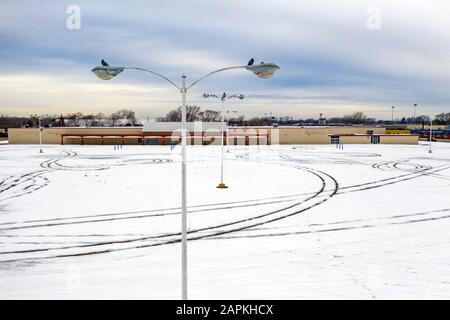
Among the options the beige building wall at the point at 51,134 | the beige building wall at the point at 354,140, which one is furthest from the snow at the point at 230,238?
the beige building wall at the point at 354,140

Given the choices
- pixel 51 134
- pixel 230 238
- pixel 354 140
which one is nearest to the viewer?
pixel 230 238

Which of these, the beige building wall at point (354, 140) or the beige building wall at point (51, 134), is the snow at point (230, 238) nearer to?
the beige building wall at point (51, 134)

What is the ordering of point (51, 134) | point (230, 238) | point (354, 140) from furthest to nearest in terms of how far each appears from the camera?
1. point (354, 140)
2. point (51, 134)
3. point (230, 238)

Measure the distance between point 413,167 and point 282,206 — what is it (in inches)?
949

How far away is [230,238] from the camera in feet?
48.4

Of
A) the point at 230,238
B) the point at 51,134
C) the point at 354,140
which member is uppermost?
the point at 51,134

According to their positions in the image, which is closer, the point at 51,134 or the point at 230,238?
the point at 230,238

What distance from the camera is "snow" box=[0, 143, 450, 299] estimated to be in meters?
10.5

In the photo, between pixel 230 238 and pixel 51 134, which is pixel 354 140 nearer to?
pixel 51 134

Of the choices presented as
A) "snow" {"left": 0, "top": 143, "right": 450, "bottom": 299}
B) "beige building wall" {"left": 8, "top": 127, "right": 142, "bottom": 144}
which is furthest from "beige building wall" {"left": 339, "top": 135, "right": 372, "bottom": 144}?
"snow" {"left": 0, "top": 143, "right": 450, "bottom": 299}

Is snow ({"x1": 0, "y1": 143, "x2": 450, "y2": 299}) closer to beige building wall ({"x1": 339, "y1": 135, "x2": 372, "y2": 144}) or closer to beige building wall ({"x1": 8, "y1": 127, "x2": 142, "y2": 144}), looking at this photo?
beige building wall ({"x1": 8, "y1": 127, "x2": 142, "y2": 144})

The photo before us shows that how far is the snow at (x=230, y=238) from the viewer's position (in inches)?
412

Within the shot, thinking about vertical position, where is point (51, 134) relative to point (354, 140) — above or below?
above

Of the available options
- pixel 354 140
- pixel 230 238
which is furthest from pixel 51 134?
pixel 230 238
